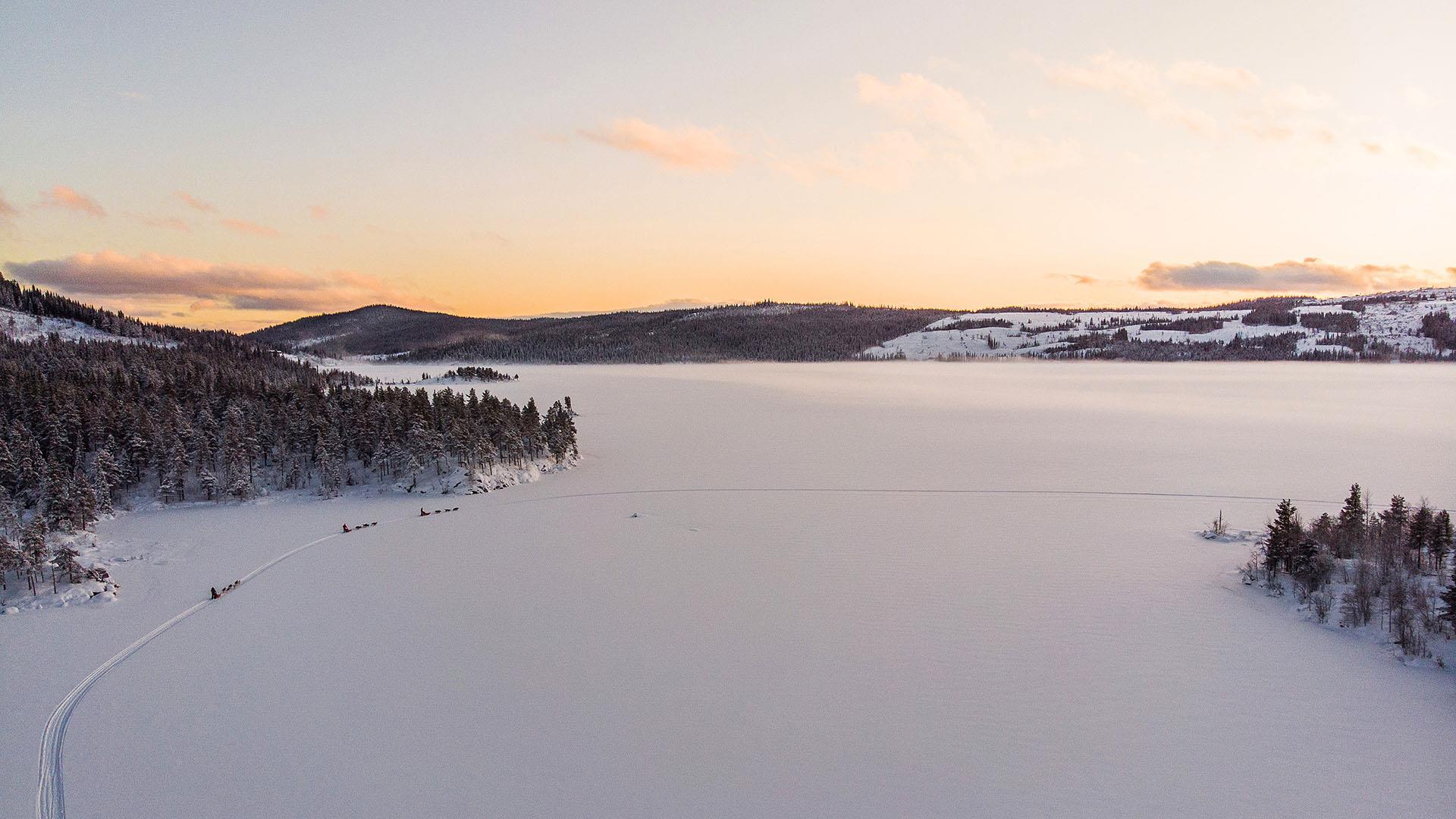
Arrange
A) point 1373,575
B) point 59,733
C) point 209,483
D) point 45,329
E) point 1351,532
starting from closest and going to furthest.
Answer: point 59,733 < point 1373,575 < point 1351,532 < point 209,483 < point 45,329

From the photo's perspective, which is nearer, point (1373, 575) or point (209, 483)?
point (1373, 575)

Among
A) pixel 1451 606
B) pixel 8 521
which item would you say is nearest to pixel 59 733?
pixel 8 521

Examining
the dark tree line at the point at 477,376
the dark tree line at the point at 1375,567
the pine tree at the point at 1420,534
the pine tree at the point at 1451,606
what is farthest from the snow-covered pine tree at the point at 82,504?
the dark tree line at the point at 477,376

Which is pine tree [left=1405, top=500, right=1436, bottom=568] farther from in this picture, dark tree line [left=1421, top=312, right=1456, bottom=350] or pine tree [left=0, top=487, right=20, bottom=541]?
dark tree line [left=1421, top=312, right=1456, bottom=350]

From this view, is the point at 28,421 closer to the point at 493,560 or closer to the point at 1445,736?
the point at 493,560

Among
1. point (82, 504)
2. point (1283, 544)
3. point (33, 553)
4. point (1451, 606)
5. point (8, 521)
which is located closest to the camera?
point (1451, 606)

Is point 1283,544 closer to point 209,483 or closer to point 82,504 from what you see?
point 82,504

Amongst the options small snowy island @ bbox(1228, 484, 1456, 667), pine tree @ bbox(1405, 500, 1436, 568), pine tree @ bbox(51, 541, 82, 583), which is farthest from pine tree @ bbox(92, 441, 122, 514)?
pine tree @ bbox(1405, 500, 1436, 568)
